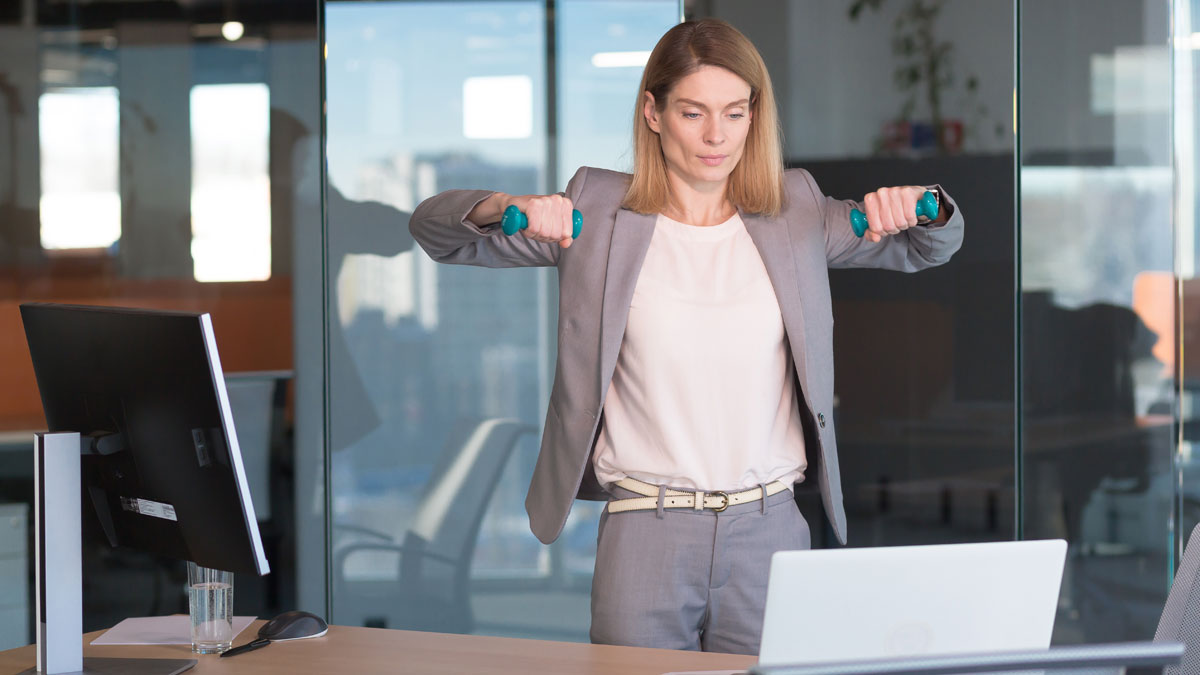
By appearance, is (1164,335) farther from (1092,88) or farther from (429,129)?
(429,129)

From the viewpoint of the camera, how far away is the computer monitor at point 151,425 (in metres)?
1.60

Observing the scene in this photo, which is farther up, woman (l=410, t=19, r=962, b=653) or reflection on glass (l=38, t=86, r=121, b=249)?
reflection on glass (l=38, t=86, r=121, b=249)

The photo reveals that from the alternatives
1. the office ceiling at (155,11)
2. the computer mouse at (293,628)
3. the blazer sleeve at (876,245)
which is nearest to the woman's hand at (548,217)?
the blazer sleeve at (876,245)

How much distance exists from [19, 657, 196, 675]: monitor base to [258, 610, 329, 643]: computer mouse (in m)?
0.14

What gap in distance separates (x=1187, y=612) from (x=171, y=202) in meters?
2.78

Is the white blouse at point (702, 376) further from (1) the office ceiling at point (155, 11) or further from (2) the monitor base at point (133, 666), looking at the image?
(1) the office ceiling at point (155, 11)

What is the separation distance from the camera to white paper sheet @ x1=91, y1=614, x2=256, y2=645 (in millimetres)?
1898

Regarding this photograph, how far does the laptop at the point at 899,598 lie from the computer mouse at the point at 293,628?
92cm

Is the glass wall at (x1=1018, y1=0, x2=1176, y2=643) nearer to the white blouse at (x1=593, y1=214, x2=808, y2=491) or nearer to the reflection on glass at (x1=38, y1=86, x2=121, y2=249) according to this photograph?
the white blouse at (x1=593, y1=214, x2=808, y2=491)

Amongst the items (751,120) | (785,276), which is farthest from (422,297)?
(785,276)

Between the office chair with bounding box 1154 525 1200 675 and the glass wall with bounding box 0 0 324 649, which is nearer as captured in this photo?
the office chair with bounding box 1154 525 1200 675

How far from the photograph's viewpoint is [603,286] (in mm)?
2135

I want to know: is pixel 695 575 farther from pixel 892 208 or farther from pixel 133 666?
pixel 133 666

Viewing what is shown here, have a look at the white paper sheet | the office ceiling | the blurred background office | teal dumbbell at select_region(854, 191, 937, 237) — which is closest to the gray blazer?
teal dumbbell at select_region(854, 191, 937, 237)
